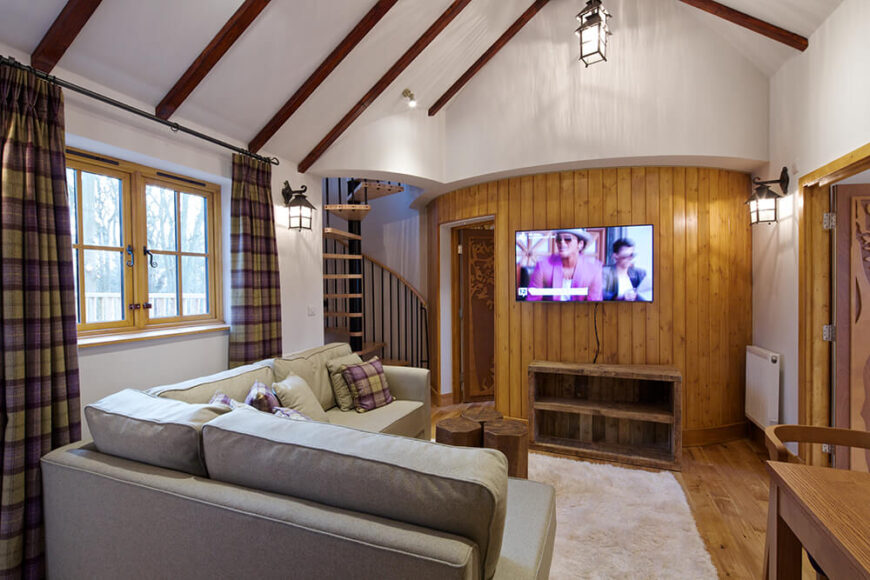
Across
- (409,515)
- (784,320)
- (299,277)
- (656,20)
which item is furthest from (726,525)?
(656,20)

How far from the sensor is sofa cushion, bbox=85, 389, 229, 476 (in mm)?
1361

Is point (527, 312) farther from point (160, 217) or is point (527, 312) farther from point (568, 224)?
point (160, 217)

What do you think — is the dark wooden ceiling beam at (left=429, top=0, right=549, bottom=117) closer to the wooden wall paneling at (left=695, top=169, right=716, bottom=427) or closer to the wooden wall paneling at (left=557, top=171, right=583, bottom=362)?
the wooden wall paneling at (left=557, top=171, right=583, bottom=362)

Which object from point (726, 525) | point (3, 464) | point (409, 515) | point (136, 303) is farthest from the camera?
point (136, 303)

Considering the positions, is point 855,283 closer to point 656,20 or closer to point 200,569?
point 656,20

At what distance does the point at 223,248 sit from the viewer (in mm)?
3182

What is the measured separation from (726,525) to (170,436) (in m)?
2.87

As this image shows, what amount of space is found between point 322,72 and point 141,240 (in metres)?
1.69

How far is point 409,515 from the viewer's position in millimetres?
1044

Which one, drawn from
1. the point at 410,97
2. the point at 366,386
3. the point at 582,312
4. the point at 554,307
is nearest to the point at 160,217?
the point at 366,386

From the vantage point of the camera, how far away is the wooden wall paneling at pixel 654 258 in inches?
139

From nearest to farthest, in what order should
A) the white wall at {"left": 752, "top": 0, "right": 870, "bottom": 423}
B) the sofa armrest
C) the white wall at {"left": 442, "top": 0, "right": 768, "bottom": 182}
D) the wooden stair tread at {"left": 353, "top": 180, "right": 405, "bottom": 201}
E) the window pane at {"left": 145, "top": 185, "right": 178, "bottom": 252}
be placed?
the white wall at {"left": 752, "top": 0, "right": 870, "bottom": 423} < the window pane at {"left": 145, "top": 185, "right": 178, "bottom": 252} < the sofa armrest < the white wall at {"left": 442, "top": 0, "right": 768, "bottom": 182} < the wooden stair tread at {"left": 353, "top": 180, "right": 405, "bottom": 201}

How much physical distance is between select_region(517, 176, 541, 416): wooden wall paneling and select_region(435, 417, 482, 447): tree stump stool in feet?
5.28

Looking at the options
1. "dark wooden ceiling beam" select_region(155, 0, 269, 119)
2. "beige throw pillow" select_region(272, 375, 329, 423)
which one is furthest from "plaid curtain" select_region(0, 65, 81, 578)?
"beige throw pillow" select_region(272, 375, 329, 423)
